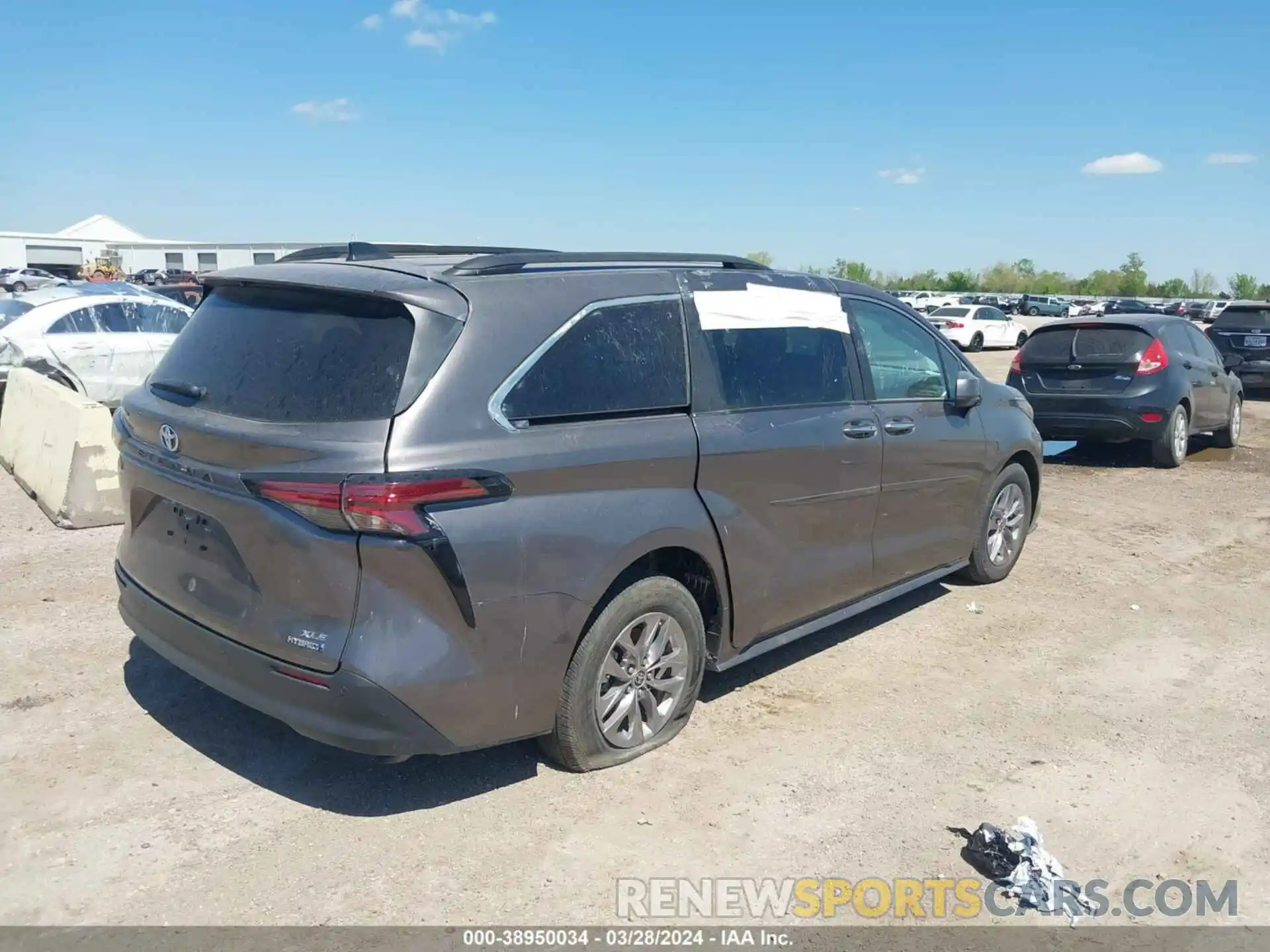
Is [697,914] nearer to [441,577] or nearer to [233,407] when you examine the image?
[441,577]

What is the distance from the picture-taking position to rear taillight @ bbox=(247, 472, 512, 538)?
10.3 ft

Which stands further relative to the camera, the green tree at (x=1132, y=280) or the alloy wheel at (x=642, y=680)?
the green tree at (x=1132, y=280)

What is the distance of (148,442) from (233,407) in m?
0.56

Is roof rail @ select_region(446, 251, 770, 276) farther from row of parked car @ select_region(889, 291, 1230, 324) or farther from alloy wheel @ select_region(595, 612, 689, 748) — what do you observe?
row of parked car @ select_region(889, 291, 1230, 324)

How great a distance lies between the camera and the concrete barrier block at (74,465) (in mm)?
→ 7176

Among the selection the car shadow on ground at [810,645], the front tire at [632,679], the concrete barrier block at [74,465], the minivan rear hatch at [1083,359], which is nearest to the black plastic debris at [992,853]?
the front tire at [632,679]

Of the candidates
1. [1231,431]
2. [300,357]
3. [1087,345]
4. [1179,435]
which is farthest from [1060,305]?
[300,357]

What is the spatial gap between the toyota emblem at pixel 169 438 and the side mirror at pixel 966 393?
158 inches

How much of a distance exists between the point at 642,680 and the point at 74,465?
Result: 518 centimetres

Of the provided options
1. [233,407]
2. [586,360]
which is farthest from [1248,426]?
[233,407]

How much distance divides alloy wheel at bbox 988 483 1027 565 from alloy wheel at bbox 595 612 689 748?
2968 millimetres

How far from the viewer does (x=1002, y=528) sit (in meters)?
6.52

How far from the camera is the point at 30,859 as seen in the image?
329 cm

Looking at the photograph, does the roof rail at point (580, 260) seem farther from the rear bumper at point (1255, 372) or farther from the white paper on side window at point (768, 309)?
the rear bumper at point (1255, 372)
